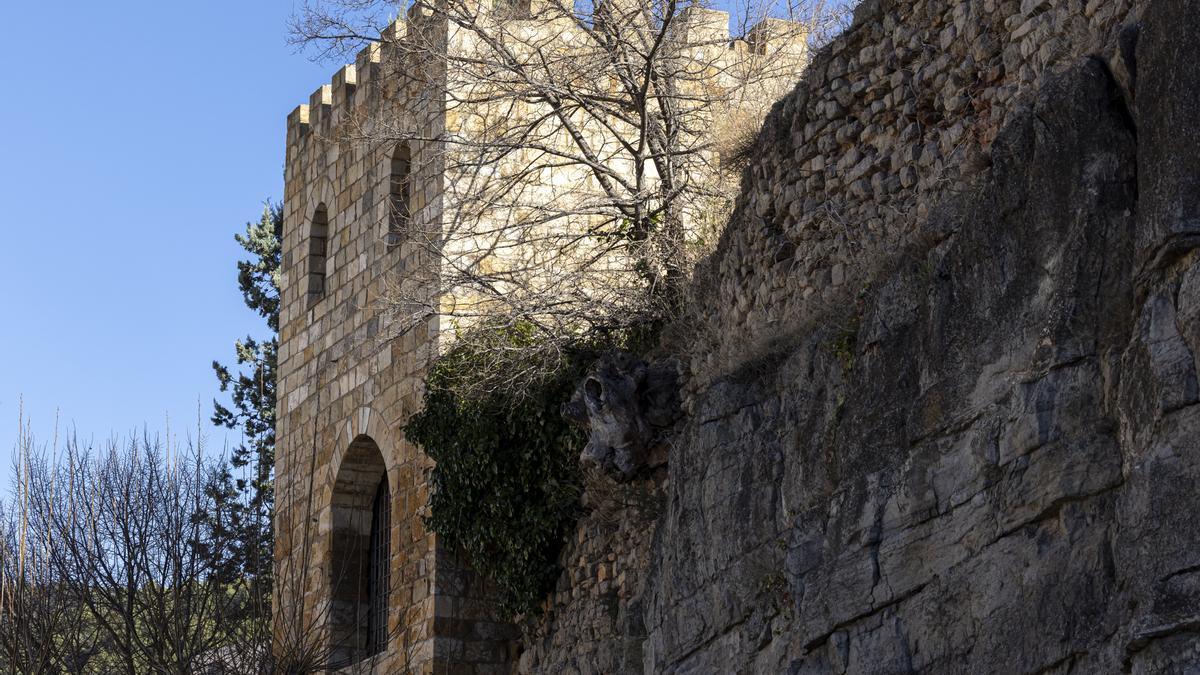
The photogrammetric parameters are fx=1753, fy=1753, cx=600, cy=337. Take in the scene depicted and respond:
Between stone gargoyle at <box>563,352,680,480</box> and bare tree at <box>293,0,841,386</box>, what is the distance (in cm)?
144

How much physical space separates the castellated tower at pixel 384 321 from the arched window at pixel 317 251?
0.8 inches

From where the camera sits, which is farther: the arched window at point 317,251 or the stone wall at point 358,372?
the arched window at point 317,251

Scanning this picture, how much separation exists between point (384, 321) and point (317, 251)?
207 cm

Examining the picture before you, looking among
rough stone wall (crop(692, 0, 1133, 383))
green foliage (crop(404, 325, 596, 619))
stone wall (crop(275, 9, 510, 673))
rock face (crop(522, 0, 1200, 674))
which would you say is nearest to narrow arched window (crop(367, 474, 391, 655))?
stone wall (crop(275, 9, 510, 673))

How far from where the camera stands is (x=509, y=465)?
13883 mm

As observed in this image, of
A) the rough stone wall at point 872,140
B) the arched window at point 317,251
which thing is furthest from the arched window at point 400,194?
the rough stone wall at point 872,140

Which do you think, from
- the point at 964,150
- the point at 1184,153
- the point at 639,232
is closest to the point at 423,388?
the point at 639,232

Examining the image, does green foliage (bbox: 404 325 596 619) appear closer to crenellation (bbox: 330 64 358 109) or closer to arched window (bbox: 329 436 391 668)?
arched window (bbox: 329 436 391 668)

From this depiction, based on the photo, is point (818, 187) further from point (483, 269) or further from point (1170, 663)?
point (483, 269)

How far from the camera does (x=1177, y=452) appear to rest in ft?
20.6

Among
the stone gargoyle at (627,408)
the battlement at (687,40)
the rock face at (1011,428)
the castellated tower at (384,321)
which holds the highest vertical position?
the battlement at (687,40)

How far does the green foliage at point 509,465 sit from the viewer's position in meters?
13.5

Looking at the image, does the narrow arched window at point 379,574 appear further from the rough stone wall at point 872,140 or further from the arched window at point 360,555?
the rough stone wall at point 872,140

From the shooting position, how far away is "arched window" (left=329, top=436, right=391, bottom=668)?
1616cm
